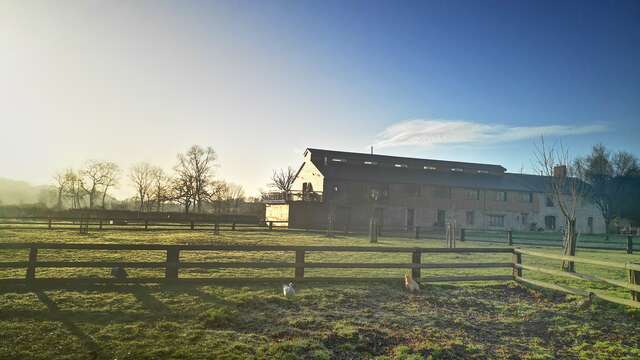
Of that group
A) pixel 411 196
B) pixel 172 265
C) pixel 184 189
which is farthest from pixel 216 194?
pixel 172 265

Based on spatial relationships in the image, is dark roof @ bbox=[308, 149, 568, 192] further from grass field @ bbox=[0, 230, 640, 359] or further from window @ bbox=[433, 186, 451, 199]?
grass field @ bbox=[0, 230, 640, 359]

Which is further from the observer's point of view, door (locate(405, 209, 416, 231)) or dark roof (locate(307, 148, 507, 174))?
dark roof (locate(307, 148, 507, 174))

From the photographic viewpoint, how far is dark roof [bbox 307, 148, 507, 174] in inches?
1958

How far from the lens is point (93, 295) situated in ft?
27.6

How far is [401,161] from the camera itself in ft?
176

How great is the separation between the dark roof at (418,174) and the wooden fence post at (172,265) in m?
34.8

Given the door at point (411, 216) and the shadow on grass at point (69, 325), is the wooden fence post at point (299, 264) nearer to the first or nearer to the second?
the shadow on grass at point (69, 325)

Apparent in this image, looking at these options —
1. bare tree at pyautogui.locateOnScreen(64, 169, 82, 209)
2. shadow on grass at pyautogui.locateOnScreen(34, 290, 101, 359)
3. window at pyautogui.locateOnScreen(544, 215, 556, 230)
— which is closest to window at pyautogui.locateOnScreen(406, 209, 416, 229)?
window at pyautogui.locateOnScreen(544, 215, 556, 230)

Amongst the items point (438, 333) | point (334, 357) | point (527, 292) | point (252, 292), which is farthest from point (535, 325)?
point (252, 292)

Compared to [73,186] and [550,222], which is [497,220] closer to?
[550,222]

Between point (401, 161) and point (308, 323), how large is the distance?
48.0 metres

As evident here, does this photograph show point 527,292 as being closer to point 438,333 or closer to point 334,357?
point 438,333

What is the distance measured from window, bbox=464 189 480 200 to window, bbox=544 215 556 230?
12002 mm

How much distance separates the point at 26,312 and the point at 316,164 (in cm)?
4001
